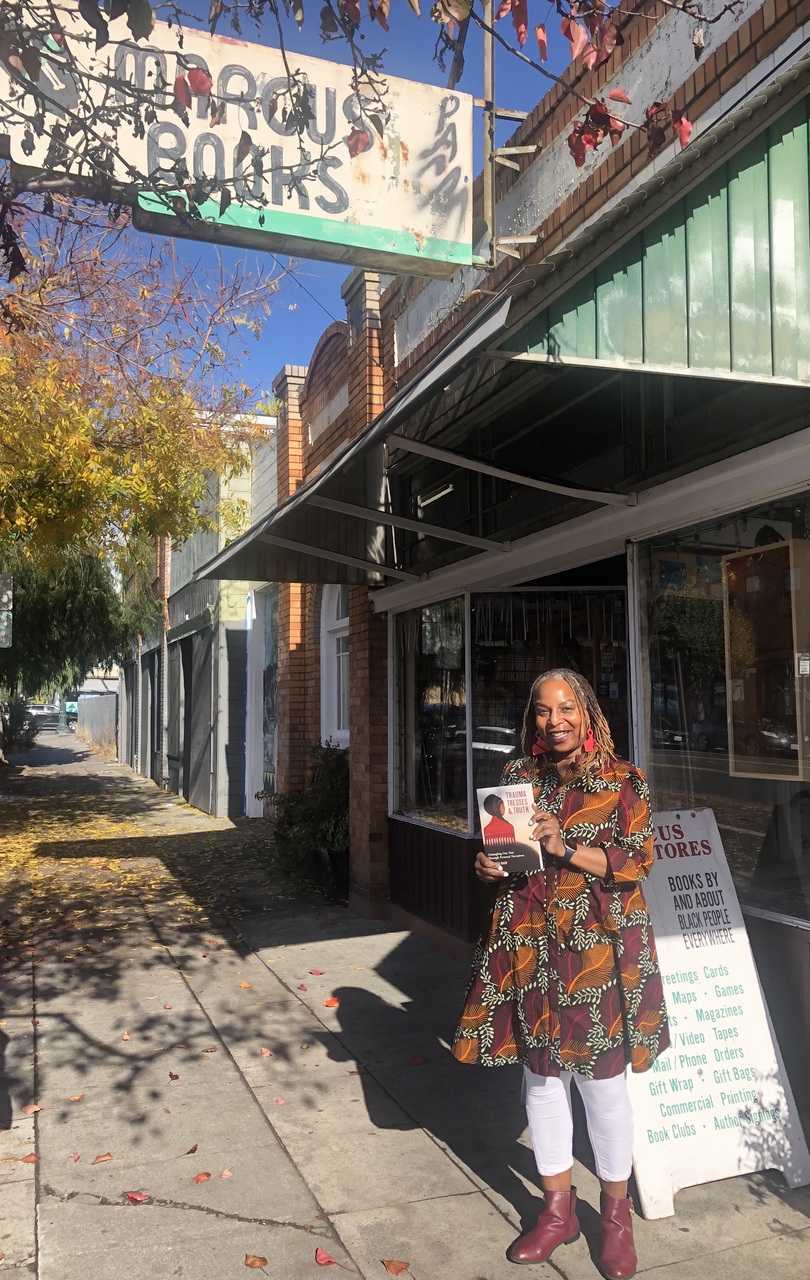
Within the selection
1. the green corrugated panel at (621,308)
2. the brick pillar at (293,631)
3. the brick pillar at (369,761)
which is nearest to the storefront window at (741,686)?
the green corrugated panel at (621,308)

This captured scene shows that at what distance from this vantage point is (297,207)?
15.2 feet

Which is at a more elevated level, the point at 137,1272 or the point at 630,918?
the point at 630,918

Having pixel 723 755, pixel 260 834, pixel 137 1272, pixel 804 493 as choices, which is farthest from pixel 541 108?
pixel 260 834

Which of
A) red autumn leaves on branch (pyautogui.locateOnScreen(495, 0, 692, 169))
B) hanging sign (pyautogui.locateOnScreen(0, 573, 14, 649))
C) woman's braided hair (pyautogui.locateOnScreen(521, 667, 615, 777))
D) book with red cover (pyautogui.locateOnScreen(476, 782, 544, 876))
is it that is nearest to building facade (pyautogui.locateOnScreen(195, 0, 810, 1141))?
red autumn leaves on branch (pyautogui.locateOnScreen(495, 0, 692, 169))

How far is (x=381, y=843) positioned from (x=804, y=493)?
5.00m

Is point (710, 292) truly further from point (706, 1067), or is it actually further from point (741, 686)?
point (706, 1067)

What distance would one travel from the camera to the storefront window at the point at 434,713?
7.04m

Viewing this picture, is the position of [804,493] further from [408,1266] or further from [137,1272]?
[137,1272]

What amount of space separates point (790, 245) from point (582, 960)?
8.40ft

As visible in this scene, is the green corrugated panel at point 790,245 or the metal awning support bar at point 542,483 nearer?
the green corrugated panel at point 790,245

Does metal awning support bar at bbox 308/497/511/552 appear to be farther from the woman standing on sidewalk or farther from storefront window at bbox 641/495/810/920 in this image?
the woman standing on sidewalk

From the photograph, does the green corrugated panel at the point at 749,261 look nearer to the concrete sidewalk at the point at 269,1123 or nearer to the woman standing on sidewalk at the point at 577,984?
the woman standing on sidewalk at the point at 577,984

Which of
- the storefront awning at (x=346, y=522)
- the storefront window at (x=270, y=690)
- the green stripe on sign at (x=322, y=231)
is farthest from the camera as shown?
the storefront window at (x=270, y=690)

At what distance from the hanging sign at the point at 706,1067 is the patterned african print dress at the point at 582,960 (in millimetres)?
487
